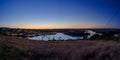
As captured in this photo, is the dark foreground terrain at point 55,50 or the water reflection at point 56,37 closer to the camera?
the dark foreground terrain at point 55,50

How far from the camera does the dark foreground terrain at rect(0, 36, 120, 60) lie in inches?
388

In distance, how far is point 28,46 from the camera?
33.6 feet

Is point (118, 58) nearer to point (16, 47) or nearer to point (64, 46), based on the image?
point (64, 46)

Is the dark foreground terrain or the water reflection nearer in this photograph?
the dark foreground terrain

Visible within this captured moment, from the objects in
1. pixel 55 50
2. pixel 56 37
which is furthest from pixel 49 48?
pixel 56 37

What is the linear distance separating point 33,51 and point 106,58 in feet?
7.81

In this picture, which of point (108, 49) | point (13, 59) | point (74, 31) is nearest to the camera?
point (13, 59)

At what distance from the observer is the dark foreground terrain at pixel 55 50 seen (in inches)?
388

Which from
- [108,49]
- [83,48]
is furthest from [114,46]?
[83,48]

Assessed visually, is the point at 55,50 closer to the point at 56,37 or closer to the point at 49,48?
the point at 49,48

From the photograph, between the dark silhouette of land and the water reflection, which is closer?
the dark silhouette of land

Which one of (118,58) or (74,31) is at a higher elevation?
(74,31)

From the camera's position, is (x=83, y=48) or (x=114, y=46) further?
(x=114, y=46)

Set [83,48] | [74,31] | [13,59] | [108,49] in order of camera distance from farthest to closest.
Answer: [74,31], [108,49], [83,48], [13,59]
